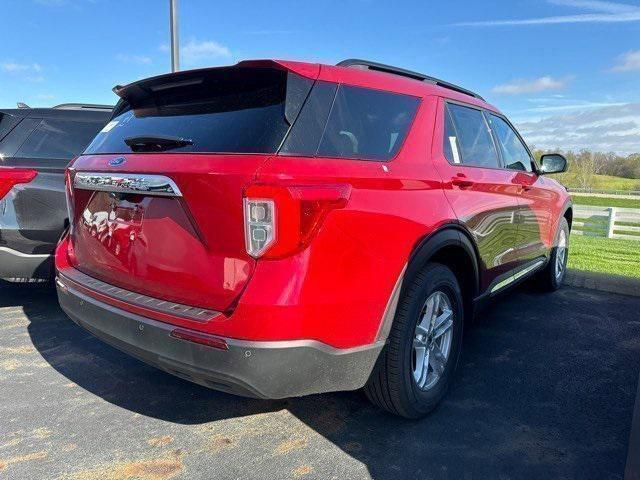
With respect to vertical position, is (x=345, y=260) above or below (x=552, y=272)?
above

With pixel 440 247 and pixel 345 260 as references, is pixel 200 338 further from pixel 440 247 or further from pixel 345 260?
pixel 440 247

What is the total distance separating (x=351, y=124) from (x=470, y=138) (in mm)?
1439

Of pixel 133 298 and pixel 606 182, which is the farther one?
pixel 606 182

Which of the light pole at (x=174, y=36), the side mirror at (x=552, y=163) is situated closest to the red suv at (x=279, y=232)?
the side mirror at (x=552, y=163)

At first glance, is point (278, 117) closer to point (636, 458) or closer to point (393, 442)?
point (393, 442)

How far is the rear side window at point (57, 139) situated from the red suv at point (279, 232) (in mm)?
1896

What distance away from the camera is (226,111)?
92.6 inches

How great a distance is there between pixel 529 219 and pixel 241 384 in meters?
3.27

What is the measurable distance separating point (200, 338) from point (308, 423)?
1.05 metres

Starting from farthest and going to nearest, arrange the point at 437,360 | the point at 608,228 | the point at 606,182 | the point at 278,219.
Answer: the point at 606,182 < the point at 608,228 < the point at 437,360 < the point at 278,219

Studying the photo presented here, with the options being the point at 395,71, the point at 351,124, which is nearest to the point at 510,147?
the point at 395,71

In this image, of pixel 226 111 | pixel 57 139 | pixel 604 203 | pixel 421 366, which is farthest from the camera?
pixel 604 203

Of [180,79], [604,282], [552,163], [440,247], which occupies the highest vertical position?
[180,79]

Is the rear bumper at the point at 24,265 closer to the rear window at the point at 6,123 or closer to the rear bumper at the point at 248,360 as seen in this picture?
the rear window at the point at 6,123
